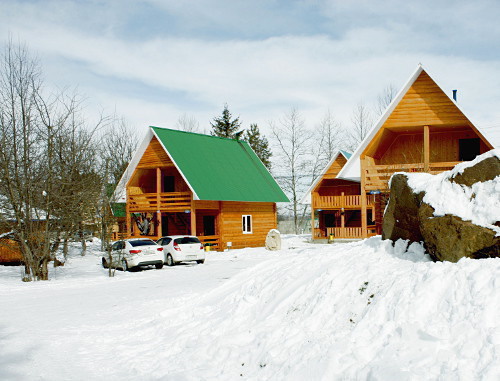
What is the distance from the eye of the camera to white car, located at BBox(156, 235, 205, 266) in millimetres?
24031

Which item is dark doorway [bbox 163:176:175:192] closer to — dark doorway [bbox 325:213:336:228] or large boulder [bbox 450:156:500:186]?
dark doorway [bbox 325:213:336:228]

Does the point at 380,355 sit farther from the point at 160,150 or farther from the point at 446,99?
the point at 160,150

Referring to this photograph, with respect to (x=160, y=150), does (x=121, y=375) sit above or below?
below

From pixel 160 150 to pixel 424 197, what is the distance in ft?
84.9

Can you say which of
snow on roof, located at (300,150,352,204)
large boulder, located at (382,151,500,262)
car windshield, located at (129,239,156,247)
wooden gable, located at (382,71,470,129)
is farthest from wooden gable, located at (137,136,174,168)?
large boulder, located at (382,151,500,262)

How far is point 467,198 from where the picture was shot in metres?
7.70

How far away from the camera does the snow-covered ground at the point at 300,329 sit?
577 cm

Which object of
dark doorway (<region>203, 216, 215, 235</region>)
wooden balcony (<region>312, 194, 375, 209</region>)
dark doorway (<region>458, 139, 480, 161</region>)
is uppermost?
dark doorway (<region>458, 139, 480, 161</region>)

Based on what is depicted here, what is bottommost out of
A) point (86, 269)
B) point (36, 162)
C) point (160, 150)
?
point (86, 269)

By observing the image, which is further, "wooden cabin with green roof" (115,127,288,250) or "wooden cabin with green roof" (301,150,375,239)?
"wooden cabin with green roof" (301,150,375,239)

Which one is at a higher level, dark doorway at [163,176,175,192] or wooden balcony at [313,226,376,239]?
dark doorway at [163,176,175,192]

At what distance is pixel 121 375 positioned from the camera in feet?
24.1

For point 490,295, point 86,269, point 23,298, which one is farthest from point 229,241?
point 490,295

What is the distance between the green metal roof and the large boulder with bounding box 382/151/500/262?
21996mm
